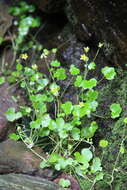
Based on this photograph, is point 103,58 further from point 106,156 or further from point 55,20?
point 55,20

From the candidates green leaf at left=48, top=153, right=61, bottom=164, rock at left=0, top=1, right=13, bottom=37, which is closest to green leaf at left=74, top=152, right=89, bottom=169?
green leaf at left=48, top=153, right=61, bottom=164

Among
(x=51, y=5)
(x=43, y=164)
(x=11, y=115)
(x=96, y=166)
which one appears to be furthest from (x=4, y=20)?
(x=96, y=166)

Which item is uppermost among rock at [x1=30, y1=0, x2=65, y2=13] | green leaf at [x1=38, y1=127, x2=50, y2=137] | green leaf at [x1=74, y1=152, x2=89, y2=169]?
rock at [x1=30, y1=0, x2=65, y2=13]

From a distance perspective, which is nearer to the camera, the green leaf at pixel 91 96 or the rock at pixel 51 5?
the green leaf at pixel 91 96

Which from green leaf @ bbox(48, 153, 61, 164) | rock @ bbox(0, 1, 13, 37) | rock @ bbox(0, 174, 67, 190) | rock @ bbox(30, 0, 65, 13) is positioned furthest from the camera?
rock @ bbox(0, 1, 13, 37)

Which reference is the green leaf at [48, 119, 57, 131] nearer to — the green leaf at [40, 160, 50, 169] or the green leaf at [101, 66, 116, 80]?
the green leaf at [40, 160, 50, 169]

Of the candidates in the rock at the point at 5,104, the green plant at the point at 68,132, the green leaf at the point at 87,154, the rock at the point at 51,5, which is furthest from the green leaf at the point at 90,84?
the rock at the point at 51,5

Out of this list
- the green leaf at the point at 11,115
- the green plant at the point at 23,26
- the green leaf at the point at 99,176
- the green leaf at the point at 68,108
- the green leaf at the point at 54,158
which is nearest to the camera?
the green leaf at the point at 99,176

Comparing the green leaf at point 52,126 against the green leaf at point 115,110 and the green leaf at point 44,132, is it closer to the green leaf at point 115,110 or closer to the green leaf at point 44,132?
the green leaf at point 44,132
